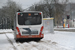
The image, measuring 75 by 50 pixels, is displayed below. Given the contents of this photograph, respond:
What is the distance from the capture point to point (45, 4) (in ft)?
167

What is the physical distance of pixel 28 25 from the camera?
45.9 feet

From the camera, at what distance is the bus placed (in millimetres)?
13805

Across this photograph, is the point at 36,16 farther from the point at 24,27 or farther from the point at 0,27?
the point at 0,27

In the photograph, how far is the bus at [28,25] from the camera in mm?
13805

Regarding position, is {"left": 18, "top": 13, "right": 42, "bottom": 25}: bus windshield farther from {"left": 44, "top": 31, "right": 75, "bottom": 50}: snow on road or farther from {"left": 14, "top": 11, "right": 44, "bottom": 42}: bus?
{"left": 44, "top": 31, "right": 75, "bottom": 50}: snow on road

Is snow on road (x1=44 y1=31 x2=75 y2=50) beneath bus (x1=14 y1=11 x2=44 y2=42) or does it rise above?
beneath

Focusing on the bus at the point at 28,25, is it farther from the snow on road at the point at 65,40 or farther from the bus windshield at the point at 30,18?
the snow on road at the point at 65,40

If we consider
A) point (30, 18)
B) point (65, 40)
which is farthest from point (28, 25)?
point (65, 40)

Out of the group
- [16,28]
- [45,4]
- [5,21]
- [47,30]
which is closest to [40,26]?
[16,28]

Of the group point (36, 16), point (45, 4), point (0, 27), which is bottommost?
point (0, 27)

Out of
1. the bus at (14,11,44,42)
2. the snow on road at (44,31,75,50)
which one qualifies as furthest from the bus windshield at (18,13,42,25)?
the snow on road at (44,31,75,50)

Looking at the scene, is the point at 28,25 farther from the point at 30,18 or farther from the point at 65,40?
the point at 65,40

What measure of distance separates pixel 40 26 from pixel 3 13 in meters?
47.2

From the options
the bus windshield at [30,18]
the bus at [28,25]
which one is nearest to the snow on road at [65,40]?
the bus at [28,25]
